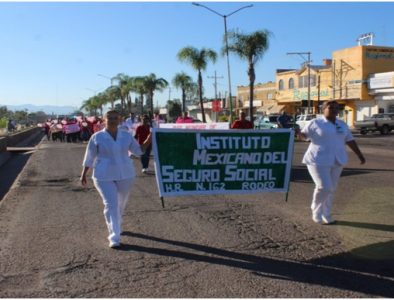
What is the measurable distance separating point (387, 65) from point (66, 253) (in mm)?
54373

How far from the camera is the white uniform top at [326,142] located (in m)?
7.65

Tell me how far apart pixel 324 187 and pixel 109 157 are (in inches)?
117

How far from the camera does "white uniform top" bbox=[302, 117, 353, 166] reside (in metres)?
A: 7.65

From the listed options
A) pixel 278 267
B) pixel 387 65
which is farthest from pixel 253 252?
pixel 387 65

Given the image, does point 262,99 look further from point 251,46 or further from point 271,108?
point 251,46

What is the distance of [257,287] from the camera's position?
5145 millimetres

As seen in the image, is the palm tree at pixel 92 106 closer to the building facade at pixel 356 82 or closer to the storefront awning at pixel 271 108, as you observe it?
the storefront awning at pixel 271 108

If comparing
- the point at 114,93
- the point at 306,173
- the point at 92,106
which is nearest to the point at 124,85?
the point at 114,93

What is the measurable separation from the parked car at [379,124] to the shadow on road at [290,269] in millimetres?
39088

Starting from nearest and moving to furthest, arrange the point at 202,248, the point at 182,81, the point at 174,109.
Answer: the point at 202,248, the point at 182,81, the point at 174,109

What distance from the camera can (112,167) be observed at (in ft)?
22.2

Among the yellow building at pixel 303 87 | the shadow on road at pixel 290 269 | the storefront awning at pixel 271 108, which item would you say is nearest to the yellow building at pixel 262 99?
the storefront awning at pixel 271 108

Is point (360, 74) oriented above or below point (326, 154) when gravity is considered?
above

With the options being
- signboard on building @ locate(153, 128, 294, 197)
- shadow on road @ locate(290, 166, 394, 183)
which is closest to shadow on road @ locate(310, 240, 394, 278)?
signboard on building @ locate(153, 128, 294, 197)
